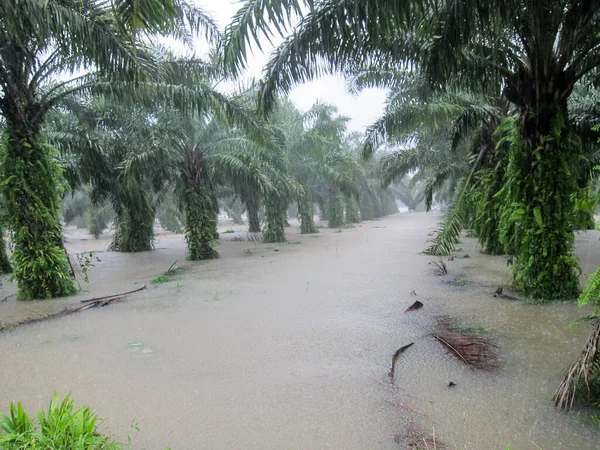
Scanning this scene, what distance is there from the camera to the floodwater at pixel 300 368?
2.55 m

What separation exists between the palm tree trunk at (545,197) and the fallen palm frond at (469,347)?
1.98m

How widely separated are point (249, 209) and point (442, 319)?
1611cm

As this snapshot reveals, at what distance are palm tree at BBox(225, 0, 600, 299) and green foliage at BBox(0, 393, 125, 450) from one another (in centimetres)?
412

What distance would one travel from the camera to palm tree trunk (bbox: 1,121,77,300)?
6355 mm

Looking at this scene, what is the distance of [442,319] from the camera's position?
4801mm

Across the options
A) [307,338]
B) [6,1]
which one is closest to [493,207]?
[307,338]

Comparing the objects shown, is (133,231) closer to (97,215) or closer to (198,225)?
(198,225)

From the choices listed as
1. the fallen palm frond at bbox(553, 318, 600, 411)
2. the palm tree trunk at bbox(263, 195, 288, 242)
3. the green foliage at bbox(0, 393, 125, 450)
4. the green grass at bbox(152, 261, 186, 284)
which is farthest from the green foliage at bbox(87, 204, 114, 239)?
the fallen palm frond at bbox(553, 318, 600, 411)

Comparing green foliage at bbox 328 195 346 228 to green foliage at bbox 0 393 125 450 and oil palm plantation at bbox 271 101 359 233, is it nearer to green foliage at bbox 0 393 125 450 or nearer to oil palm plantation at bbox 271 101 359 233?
oil palm plantation at bbox 271 101 359 233

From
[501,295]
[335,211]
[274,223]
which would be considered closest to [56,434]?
[501,295]

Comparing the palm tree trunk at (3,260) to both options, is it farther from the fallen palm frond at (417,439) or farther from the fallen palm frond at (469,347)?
the fallen palm frond at (417,439)

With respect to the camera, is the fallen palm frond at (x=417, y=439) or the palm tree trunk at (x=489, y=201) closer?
the fallen palm frond at (x=417, y=439)

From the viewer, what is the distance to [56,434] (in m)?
2.24

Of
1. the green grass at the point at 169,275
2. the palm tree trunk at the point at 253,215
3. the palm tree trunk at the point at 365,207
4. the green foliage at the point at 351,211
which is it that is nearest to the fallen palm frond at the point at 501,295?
the green grass at the point at 169,275
